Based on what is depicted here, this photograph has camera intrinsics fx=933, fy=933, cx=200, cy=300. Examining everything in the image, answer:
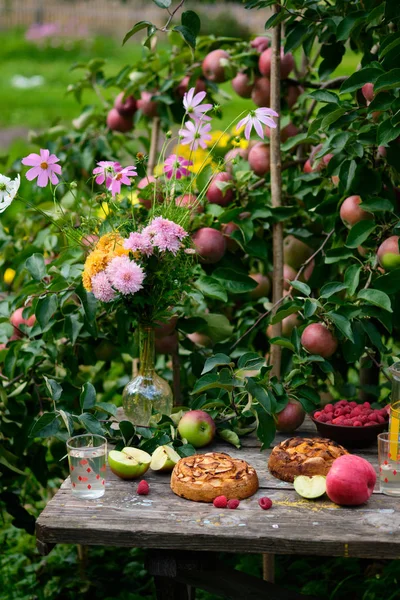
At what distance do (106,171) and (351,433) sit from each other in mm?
712

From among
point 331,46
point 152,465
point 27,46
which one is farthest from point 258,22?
point 152,465

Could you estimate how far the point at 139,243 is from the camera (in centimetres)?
176

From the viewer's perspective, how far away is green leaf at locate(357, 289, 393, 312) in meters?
1.83

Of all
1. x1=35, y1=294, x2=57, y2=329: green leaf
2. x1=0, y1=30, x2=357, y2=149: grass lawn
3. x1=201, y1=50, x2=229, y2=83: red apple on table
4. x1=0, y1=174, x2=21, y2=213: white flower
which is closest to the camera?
x1=0, y1=174, x2=21, y2=213: white flower

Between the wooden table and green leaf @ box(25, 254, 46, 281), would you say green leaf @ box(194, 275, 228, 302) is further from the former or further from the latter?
the wooden table

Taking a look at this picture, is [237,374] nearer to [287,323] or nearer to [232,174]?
[287,323]

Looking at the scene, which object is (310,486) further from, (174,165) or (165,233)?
(174,165)

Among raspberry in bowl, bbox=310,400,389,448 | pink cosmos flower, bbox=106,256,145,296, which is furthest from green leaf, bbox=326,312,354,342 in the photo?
pink cosmos flower, bbox=106,256,145,296

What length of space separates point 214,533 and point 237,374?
440 millimetres

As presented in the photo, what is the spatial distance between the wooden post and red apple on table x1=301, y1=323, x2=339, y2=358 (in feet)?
0.69

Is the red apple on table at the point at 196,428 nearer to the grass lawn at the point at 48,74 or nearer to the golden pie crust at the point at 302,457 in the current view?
the golden pie crust at the point at 302,457

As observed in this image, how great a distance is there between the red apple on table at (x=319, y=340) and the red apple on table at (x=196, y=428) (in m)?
0.26

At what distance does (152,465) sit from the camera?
1.70 metres

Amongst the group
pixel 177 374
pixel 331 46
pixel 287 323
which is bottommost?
pixel 177 374
